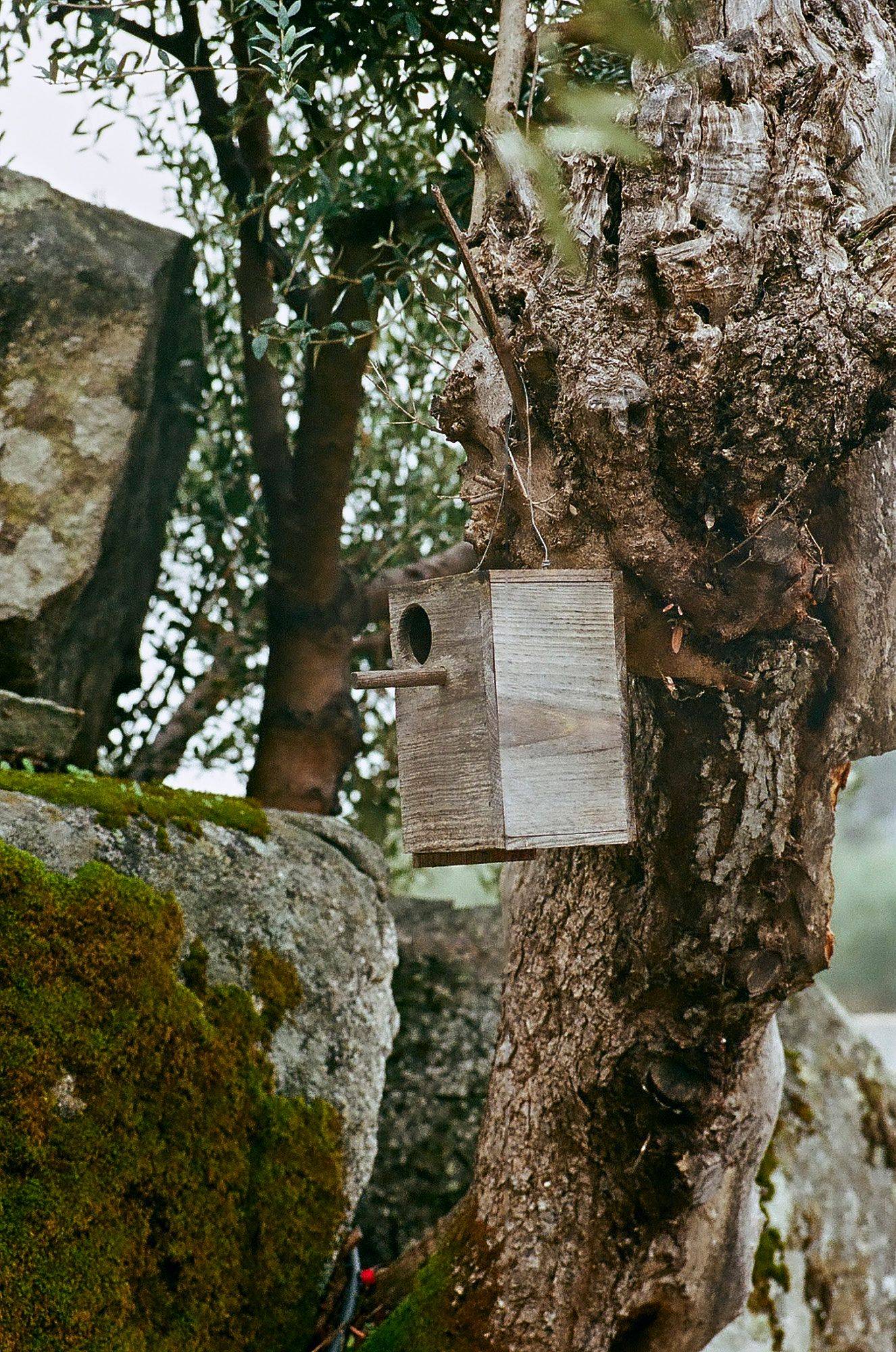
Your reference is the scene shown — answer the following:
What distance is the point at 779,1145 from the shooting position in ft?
21.1

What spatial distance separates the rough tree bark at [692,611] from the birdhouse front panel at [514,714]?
0.26 meters

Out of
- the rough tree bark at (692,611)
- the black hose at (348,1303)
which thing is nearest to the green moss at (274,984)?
the rough tree bark at (692,611)

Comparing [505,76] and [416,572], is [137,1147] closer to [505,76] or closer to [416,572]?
[416,572]

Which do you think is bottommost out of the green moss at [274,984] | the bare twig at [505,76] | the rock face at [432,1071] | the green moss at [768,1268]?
the green moss at [768,1268]

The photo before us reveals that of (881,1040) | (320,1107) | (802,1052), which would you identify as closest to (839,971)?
(881,1040)

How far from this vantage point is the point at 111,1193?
348cm

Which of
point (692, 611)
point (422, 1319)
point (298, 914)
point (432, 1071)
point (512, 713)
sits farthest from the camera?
point (432, 1071)

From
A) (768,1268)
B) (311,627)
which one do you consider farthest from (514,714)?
(768,1268)

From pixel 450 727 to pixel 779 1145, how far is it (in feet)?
15.0

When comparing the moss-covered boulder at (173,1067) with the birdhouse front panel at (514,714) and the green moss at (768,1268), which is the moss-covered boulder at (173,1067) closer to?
the birdhouse front panel at (514,714)

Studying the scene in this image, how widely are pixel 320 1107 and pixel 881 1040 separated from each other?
14.0 m

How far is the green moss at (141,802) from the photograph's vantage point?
375 centimetres

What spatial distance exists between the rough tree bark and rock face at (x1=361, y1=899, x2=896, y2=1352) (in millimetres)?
1551

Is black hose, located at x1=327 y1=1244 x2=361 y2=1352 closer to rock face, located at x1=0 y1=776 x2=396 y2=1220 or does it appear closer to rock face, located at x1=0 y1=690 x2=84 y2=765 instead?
rock face, located at x1=0 y1=776 x2=396 y2=1220
